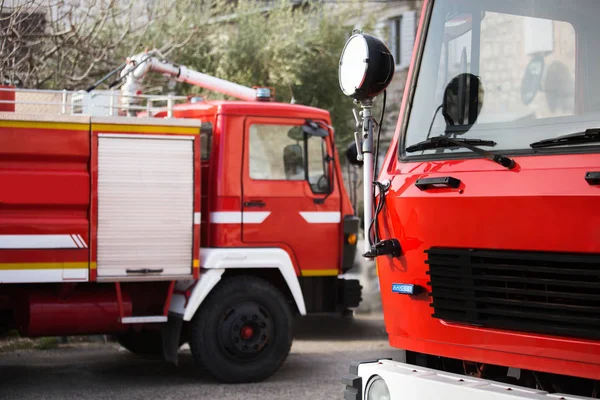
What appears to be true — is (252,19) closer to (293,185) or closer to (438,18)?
(293,185)

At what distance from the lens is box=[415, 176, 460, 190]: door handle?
4.45 metres

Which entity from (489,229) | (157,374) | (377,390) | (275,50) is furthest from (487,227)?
(275,50)

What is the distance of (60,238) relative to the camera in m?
8.16

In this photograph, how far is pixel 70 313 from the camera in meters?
8.41

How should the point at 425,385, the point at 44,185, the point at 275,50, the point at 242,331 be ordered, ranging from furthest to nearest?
1. the point at 275,50
2. the point at 242,331
3. the point at 44,185
4. the point at 425,385

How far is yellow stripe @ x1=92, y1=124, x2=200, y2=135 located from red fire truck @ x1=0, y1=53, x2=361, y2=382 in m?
0.01

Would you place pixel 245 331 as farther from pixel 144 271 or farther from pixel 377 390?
pixel 377 390

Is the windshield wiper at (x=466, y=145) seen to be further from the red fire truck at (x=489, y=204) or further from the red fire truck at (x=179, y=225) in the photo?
the red fire truck at (x=179, y=225)

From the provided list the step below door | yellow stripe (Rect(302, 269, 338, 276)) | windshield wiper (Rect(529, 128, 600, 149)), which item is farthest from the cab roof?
windshield wiper (Rect(529, 128, 600, 149))

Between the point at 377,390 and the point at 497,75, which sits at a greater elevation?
the point at 497,75

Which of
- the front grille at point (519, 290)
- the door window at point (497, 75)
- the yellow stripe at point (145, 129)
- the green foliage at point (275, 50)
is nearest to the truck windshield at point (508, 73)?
the door window at point (497, 75)

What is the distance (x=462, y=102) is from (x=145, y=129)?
4.37 meters

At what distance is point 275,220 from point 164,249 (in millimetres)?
1160

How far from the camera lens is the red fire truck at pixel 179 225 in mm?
8109
